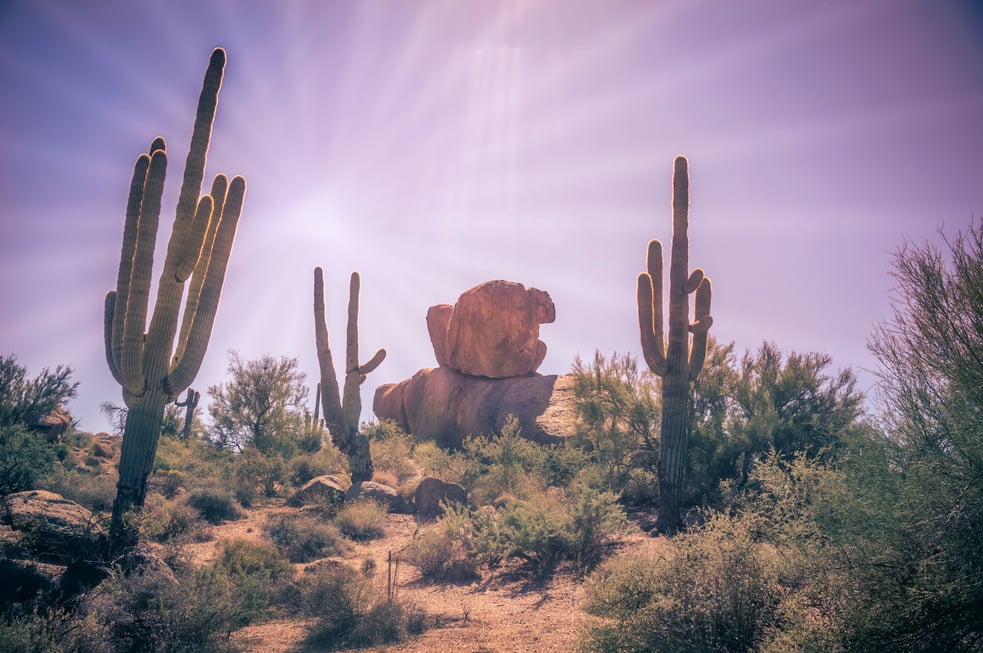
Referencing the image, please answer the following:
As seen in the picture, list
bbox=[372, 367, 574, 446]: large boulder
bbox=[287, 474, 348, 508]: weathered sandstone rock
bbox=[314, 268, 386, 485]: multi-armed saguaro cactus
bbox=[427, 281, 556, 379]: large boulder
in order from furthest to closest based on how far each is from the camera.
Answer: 1. bbox=[427, 281, 556, 379]: large boulder
2. bbox=[372, 367, 574, 446]: large boulder
3. bbox=[314, 268, 386, 485]: multi-armed saguaro cactus
4. bbox=[287, 474, 348, 508]: weathered sandstone rock

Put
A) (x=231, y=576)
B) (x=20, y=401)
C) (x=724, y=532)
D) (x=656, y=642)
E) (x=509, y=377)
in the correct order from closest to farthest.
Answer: (x=656, y=642), (x=724, y=532), (x=231, y=576), (x=20, y=401), (x=509, y=377)

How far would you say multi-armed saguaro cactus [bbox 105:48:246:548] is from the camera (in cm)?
948

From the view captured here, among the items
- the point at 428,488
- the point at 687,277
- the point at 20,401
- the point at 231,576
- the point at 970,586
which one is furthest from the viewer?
the point at 20,401

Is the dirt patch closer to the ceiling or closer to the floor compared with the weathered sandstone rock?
closer to the floor

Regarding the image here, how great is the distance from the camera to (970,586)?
12.4ft

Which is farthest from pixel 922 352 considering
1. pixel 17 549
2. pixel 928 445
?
pixel 17 549

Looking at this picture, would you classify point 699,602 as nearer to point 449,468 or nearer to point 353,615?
point 353,615

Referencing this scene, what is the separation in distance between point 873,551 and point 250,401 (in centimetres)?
2313

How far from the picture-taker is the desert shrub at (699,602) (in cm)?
492

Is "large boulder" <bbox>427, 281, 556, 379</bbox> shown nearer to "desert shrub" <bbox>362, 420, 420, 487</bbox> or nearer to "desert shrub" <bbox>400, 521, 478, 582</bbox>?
"desert shrub" <bbox>362, 420, 420, 487</bbox>

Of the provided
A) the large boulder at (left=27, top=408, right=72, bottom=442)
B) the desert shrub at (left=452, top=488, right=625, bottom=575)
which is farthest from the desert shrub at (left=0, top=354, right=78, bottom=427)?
the desert shrub at (left=452, top=488, right=625, bottom=575)

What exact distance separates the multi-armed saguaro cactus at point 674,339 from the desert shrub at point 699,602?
5.96m

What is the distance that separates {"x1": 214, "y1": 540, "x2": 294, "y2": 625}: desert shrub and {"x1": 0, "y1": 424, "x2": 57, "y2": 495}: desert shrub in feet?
14.3

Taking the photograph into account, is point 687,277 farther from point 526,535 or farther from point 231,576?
point 231,576
